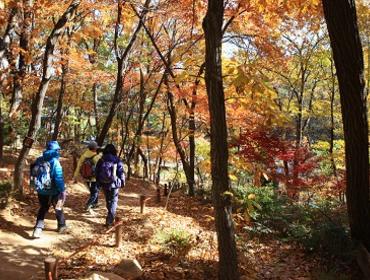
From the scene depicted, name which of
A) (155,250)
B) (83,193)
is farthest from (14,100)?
(155,250)

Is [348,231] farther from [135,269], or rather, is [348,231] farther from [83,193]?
[83,193]

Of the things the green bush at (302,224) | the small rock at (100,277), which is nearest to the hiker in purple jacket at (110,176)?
the green bush at (302,224)

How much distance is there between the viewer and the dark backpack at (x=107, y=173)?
8.09 metres

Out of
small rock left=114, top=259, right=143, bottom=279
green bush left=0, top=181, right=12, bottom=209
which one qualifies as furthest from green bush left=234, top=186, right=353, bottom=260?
green bush left=0, top=181, right=12, bottom=209

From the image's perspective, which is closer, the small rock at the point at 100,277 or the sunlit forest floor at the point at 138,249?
the small rock at the point at 100,277

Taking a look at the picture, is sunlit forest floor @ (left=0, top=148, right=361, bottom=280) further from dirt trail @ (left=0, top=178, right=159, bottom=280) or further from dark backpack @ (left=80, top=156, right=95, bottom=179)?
dark backpack @ (left=80, top=156, right=95, bottom=179)

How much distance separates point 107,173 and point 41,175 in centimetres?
139

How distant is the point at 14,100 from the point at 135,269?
11848mm

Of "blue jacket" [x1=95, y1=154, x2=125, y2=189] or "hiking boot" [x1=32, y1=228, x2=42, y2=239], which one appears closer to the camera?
"hiking boot" [x1=32, y1=228, x2=42, y2=239]

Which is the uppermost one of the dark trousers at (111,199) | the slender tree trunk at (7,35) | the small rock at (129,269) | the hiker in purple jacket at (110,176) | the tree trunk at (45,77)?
the slender tree trunk at (7,35)

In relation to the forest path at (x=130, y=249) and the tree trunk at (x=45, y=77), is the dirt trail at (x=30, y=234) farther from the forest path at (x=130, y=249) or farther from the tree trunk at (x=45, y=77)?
the tree trunk at (x=45, y=77)

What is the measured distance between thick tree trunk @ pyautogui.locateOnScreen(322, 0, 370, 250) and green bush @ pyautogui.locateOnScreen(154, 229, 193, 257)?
9.76 feet

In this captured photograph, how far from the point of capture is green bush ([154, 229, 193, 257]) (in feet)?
23.7

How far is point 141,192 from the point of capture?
17.4m
